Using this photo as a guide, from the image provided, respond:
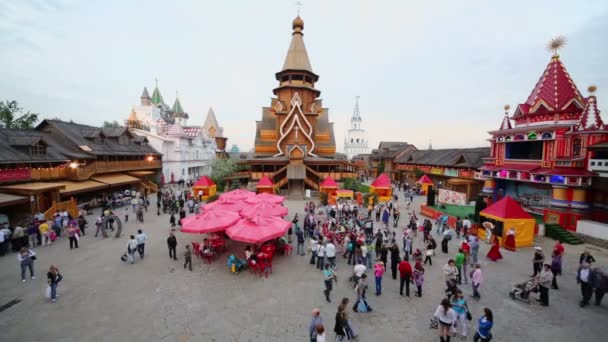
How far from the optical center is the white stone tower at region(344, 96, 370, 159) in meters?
115

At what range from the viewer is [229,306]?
8.09m

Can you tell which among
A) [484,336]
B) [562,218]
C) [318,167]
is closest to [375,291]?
[484,336]

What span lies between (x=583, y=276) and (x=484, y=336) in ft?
18.4

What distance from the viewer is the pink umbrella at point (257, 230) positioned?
32.8 feet

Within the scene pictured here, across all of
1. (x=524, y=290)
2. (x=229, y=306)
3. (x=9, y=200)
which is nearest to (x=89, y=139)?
(x=9, y=200)

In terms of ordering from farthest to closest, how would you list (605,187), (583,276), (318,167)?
(318,167) < (605,187) < (583,276)

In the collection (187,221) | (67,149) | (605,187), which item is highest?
(67,149)

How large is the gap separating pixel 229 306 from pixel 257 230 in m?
3.05

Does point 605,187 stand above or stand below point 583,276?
above

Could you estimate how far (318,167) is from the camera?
3262cm

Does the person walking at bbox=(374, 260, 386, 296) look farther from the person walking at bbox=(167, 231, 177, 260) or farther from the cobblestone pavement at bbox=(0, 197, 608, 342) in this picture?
the person walking at bbox=(167, 231, 177, 260)

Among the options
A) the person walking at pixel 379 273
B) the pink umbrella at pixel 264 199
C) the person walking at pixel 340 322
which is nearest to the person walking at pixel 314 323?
the person walking at pixel 340 322

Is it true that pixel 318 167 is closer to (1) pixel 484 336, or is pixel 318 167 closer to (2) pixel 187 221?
(2) pixel 187 221

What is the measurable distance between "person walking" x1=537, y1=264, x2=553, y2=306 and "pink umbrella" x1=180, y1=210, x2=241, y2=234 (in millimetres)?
11815
